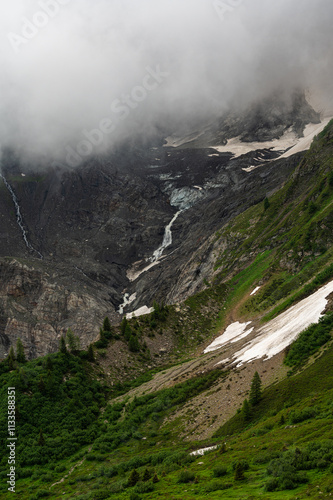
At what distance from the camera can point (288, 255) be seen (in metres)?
80.1

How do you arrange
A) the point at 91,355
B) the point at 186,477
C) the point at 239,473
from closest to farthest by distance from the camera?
the point at 239,473 → the point at 186,477 → the point at 91,355

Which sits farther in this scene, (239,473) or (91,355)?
(91,355)

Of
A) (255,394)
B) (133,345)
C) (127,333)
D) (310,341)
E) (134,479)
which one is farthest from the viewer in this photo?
(127,333)

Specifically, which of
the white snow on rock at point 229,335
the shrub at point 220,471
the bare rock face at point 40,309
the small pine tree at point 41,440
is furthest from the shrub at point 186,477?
the bare rock face at point 40,309

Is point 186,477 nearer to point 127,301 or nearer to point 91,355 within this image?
point 91,355

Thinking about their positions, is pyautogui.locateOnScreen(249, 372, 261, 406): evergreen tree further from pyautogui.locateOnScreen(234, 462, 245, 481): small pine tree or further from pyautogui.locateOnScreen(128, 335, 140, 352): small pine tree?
pyautogui.locateOnScreen(128, 335, 140, 352): small pine tree

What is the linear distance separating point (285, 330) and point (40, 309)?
145 metres

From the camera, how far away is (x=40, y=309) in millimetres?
170500

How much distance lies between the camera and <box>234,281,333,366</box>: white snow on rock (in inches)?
1600

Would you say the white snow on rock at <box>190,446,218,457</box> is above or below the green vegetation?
above

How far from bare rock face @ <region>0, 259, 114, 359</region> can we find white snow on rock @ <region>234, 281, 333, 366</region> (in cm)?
11255

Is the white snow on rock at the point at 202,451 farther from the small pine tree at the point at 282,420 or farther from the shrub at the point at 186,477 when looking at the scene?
the shrub at the point at 186,477

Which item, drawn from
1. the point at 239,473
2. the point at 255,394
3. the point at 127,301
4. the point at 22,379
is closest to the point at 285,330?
the point at 255,394

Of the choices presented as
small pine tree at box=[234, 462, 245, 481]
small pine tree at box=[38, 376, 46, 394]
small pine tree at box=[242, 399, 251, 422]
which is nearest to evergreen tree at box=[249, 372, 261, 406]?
small pine tree at box=[242, 399, 251, 422]
